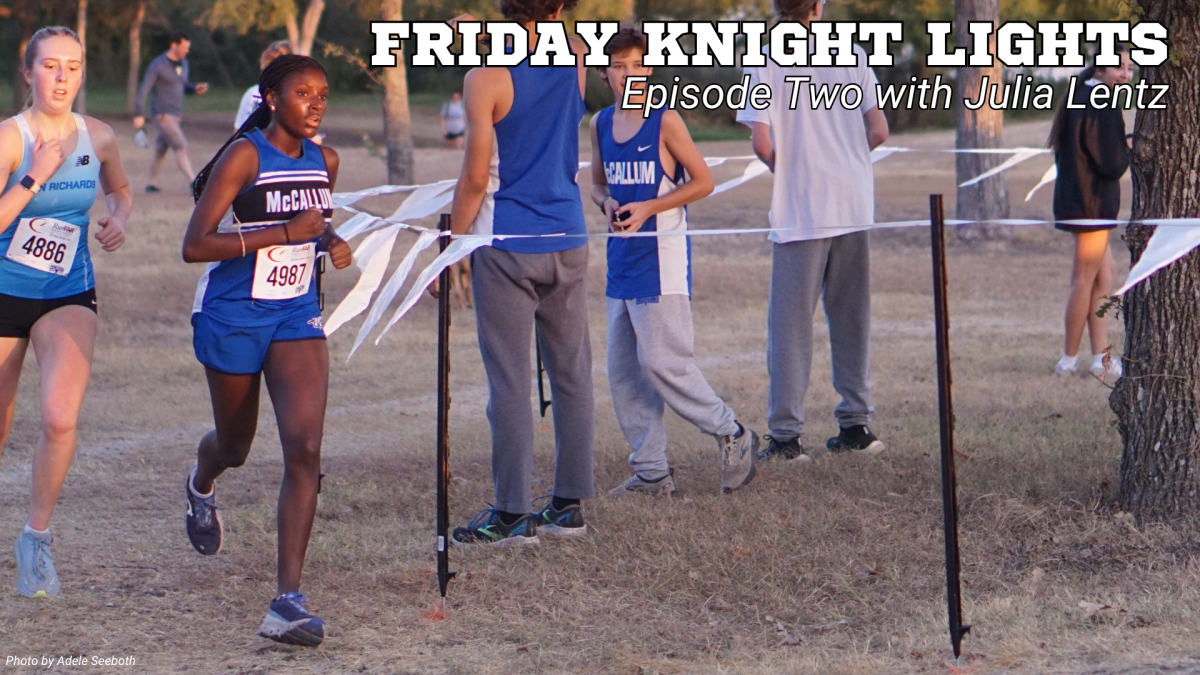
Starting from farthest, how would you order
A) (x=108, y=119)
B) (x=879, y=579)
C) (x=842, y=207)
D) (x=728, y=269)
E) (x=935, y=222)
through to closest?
(x=108, y=119) → (x=728, y=269) → (x=842, y=207) → (x=879, y=579) → (x=935, y=222)

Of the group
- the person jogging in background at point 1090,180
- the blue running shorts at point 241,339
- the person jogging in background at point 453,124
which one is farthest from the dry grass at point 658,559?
the person jogging in background at point 453,124

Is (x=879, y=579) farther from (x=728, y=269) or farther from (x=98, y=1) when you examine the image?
(x=98, y=1)

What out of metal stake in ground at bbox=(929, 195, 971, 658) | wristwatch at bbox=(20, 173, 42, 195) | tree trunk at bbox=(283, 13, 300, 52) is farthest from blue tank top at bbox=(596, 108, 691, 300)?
tree trunk at bbox=(283, 13, 300, 52)

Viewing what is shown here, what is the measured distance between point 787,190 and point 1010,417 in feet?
6.43

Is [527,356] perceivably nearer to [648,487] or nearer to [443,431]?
[443,431]

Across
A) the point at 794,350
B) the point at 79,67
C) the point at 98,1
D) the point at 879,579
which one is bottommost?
the point at 879,579

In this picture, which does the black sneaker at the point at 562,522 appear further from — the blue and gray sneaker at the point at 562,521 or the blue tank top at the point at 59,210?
the blue tank top at the point at 59,210

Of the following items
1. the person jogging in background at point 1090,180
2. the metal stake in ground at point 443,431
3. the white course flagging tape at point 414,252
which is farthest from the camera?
the person jogging in background at point 1090,180

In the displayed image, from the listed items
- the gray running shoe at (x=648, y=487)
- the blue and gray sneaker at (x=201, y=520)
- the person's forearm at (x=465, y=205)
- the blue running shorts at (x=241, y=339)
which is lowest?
the gray running shoe at (x=648, y=487)

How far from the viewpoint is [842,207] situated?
20.0 ft

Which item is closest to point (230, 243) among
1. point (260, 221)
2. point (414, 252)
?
point (260, 221)

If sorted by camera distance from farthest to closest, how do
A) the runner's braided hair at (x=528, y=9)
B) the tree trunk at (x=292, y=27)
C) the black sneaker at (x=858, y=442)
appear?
the tree trunk at (x=292, y=27), the black sneaker at (x=858, y=442), the runner's braided hair at (x=528, y=9)

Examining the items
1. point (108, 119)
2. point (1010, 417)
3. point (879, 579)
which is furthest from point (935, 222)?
point (108, 119)

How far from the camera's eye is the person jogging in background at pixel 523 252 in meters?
4.84
